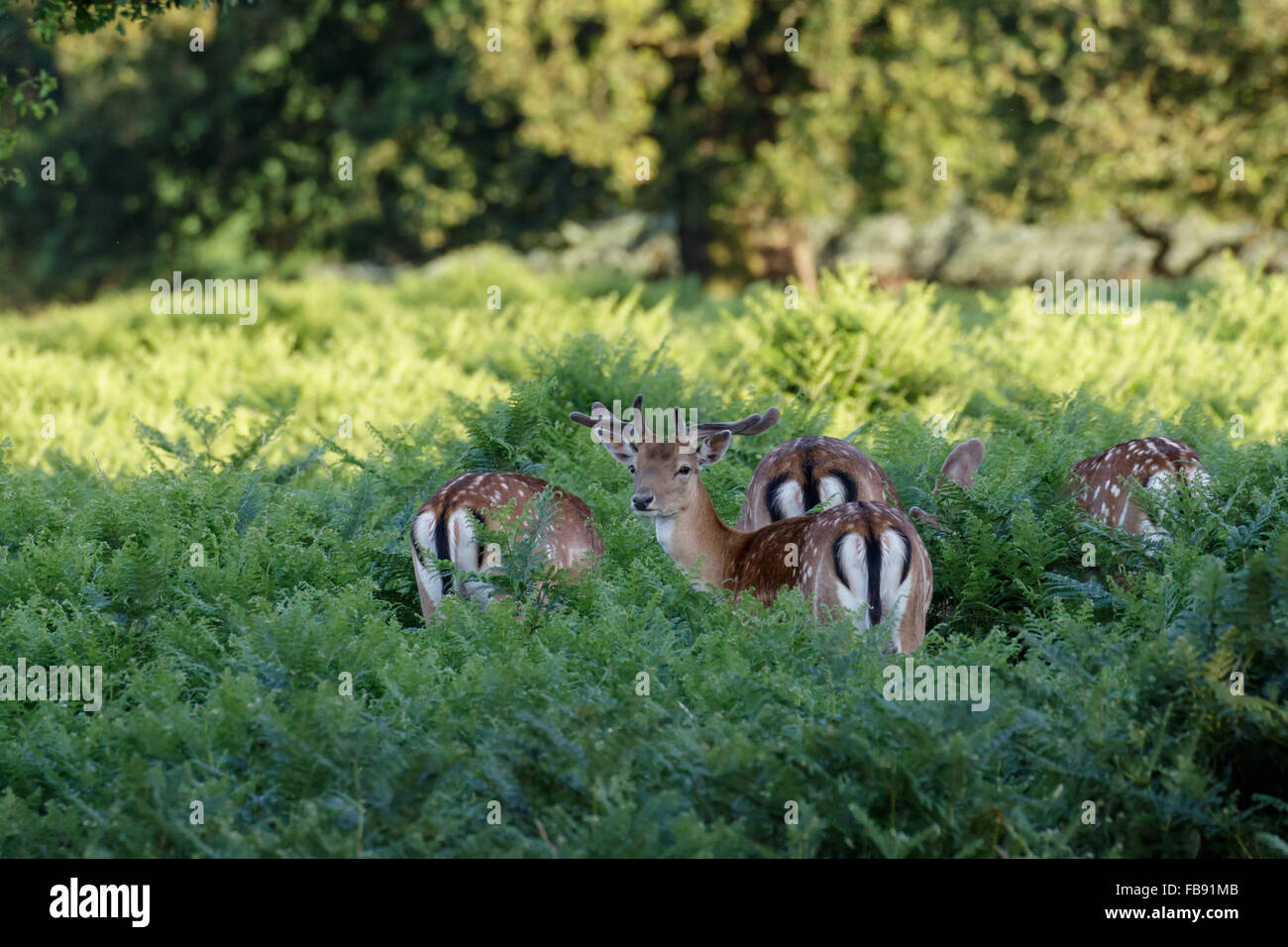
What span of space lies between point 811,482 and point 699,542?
827mm

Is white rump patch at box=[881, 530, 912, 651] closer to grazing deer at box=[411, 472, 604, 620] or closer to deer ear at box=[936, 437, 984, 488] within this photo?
grazing deer at box=[411, 472, 604, 620]

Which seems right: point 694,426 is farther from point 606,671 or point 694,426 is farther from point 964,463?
point 964,463

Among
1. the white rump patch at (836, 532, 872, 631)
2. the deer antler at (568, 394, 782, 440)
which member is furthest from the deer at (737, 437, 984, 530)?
the white rump patch at (836, 532, 872, 631)

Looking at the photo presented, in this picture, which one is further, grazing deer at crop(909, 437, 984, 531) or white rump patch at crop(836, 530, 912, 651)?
grazing deer at crop(909, 437, 984, 531)

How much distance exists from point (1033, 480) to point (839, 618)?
2156 millimetres

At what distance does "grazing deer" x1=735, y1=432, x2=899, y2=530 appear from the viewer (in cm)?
700

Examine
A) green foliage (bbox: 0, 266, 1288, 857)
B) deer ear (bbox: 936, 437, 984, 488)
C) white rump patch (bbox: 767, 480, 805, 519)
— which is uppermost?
deer ear (bbox: 936, 437, 984, 488)

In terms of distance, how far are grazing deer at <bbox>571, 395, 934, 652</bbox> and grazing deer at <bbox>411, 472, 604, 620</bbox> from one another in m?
0.37

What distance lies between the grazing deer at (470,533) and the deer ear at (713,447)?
67 cm

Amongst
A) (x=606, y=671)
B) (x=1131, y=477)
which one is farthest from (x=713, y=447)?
(x=1131, y=477)

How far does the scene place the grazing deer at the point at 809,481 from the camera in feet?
23.0

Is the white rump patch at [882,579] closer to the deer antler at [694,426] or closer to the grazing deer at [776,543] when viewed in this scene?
the grazing deer at [776,543]

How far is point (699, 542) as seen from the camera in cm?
649

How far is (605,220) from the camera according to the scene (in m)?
31.6
